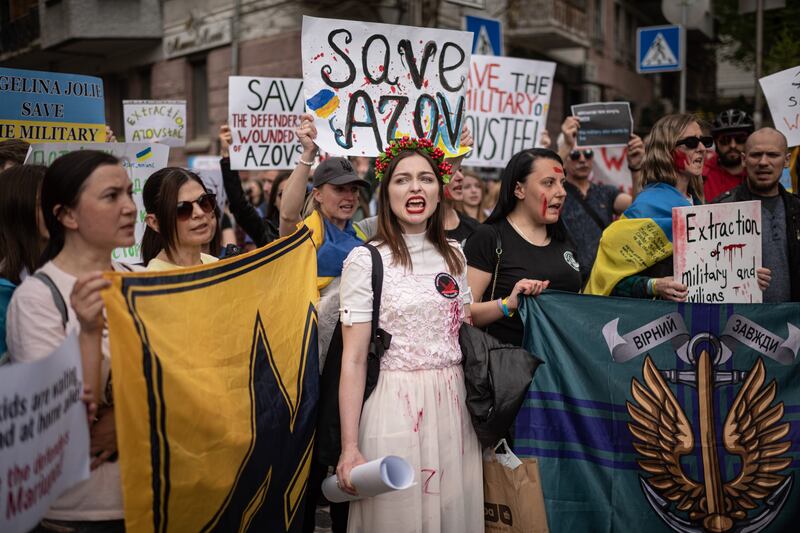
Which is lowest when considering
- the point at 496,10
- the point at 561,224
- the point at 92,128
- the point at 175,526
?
the point at 175,526

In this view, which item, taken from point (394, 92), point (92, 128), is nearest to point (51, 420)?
point (394, 92)

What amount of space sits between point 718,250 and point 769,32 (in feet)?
61.4

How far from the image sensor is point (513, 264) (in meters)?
4.02

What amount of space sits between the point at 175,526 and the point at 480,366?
136 centimetres

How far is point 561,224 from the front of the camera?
4.27 metres

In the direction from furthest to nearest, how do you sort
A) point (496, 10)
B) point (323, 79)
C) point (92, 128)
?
point (496, 10) < point (92, 128) < point (323, 79)

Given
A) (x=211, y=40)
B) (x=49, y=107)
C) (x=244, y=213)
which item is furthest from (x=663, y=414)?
(x=211, y=40)

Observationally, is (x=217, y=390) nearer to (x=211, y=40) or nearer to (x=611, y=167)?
(x=611, y=167)

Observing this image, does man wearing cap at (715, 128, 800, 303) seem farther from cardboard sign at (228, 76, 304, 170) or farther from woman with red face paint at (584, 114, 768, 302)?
cardboard sign at (228, 76, 304, 170)

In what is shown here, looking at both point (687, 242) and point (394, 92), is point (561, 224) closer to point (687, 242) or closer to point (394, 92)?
point (687, 242)

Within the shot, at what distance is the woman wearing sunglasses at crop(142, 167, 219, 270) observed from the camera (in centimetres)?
346

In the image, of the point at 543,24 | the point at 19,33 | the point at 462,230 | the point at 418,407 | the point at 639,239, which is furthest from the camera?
the point at 19,33

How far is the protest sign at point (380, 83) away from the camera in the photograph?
4.68 m

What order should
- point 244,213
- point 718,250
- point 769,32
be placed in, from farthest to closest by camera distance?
point 769,32
point 244,213
point 718,250
